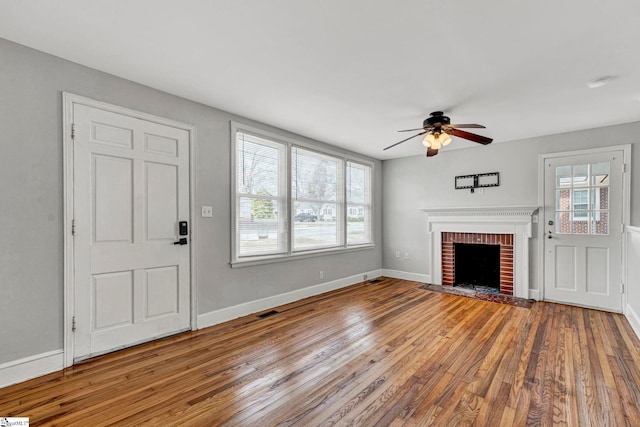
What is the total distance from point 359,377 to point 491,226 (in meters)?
3.69

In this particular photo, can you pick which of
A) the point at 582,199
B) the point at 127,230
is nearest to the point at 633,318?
the point at 582,199

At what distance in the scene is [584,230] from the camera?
13.6ft

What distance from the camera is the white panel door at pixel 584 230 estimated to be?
3.95 meters

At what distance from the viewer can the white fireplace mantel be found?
4.58 m

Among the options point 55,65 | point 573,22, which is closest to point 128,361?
point 55,65

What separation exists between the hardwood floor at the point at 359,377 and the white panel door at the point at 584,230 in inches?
21.9

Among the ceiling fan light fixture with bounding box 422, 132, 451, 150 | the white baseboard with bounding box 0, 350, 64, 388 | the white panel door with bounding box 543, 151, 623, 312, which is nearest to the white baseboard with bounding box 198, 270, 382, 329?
the white baseboard with bounding box 0, 350, 64, 388

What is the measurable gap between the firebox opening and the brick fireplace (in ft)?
0.34

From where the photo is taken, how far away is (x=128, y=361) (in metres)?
2.56

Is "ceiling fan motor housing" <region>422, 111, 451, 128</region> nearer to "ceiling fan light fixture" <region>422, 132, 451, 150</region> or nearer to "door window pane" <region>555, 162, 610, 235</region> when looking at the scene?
"ceiling fan light fixture" <region>422, 132, 451, 150</region>

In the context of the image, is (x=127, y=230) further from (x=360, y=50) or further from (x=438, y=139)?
(x=438, y=139)

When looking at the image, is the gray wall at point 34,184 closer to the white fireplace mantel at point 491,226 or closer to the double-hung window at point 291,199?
the double-hung window at point 291,199

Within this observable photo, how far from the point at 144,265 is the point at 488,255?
508cm

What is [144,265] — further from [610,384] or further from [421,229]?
[421,229]
